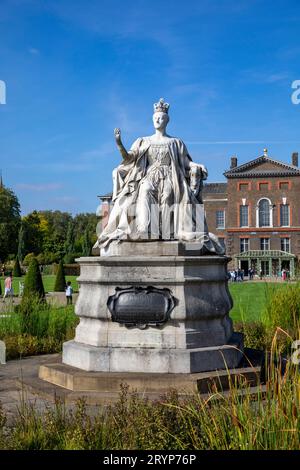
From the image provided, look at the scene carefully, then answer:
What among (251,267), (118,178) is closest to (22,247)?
(251,267)

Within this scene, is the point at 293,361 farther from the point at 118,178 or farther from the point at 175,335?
the point at 118,178

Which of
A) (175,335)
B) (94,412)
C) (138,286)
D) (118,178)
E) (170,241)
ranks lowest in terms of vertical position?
(94,412)

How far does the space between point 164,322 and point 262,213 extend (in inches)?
2430

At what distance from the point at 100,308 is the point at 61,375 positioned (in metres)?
0.99

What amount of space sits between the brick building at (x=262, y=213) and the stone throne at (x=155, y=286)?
57594 millimetres

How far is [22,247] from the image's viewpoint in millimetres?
78812

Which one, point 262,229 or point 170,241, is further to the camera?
point 262,229

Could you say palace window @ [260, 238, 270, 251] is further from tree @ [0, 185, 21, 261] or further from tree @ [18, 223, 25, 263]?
tree @ [0, 185, 21, 261]

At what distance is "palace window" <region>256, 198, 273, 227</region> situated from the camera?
6656 cm

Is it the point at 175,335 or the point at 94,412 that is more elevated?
the point at 175,335

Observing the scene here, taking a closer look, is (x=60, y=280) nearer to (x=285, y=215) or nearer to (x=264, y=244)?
(x=264, y=244)

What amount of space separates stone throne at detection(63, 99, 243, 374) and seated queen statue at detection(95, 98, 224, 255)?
0.02 meters

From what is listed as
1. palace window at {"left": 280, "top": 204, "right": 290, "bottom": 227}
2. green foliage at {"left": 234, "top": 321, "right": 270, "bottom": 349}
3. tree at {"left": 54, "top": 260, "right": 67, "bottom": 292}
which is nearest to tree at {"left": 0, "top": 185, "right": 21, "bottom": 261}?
palace window at {"left": 280, "top": 204, "right": 290, "bottom": 227}

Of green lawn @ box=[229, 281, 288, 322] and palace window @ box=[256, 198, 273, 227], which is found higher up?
palace window @ box=[256, 198, 273, 227]
